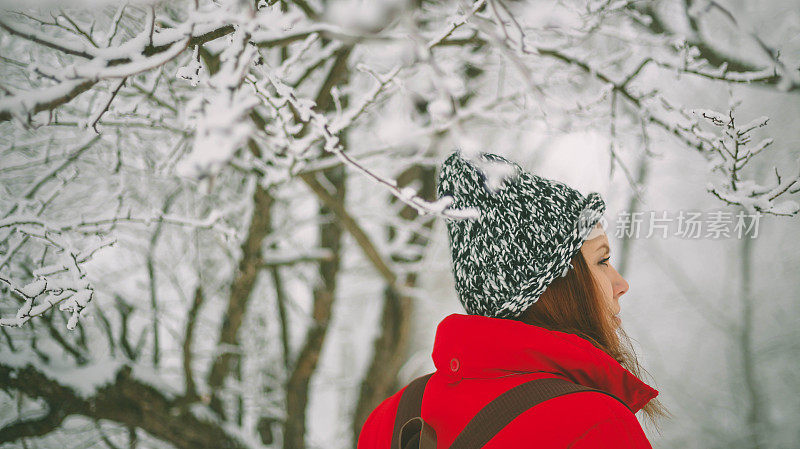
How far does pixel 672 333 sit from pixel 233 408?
8460 millimetres

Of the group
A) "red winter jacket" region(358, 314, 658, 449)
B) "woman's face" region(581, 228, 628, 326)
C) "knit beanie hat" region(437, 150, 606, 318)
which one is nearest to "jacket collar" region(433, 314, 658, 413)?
"red winter jacket" region(358, 314, 658, 449)

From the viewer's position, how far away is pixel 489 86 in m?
4.36

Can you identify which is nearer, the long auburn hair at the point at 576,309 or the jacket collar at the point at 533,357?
the jacket collar at the point at 533,357

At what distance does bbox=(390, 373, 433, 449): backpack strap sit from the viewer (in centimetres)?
123

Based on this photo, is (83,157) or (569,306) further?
(83,157)

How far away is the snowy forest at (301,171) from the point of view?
3.11ft

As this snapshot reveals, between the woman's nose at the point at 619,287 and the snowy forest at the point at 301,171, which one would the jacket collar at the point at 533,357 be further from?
the snowy forest at the point at 301,171

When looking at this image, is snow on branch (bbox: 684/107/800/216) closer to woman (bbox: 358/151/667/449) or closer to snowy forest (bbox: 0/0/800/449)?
snowy forest (bbox: 0/0/800/449)

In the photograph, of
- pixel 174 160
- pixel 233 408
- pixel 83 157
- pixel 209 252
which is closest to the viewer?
pixel 174 160

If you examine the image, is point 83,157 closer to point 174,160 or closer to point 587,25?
point 174,160

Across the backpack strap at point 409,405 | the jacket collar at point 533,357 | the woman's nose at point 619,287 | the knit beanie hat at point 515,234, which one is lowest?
the backpack strap at point 409,405

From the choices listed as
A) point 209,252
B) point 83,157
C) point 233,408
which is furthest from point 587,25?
point 233,408

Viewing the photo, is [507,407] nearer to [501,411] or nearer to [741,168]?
[501,411]

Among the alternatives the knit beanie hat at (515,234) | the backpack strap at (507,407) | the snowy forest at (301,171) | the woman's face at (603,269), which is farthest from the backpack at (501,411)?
the snowy forest at (301,171)
